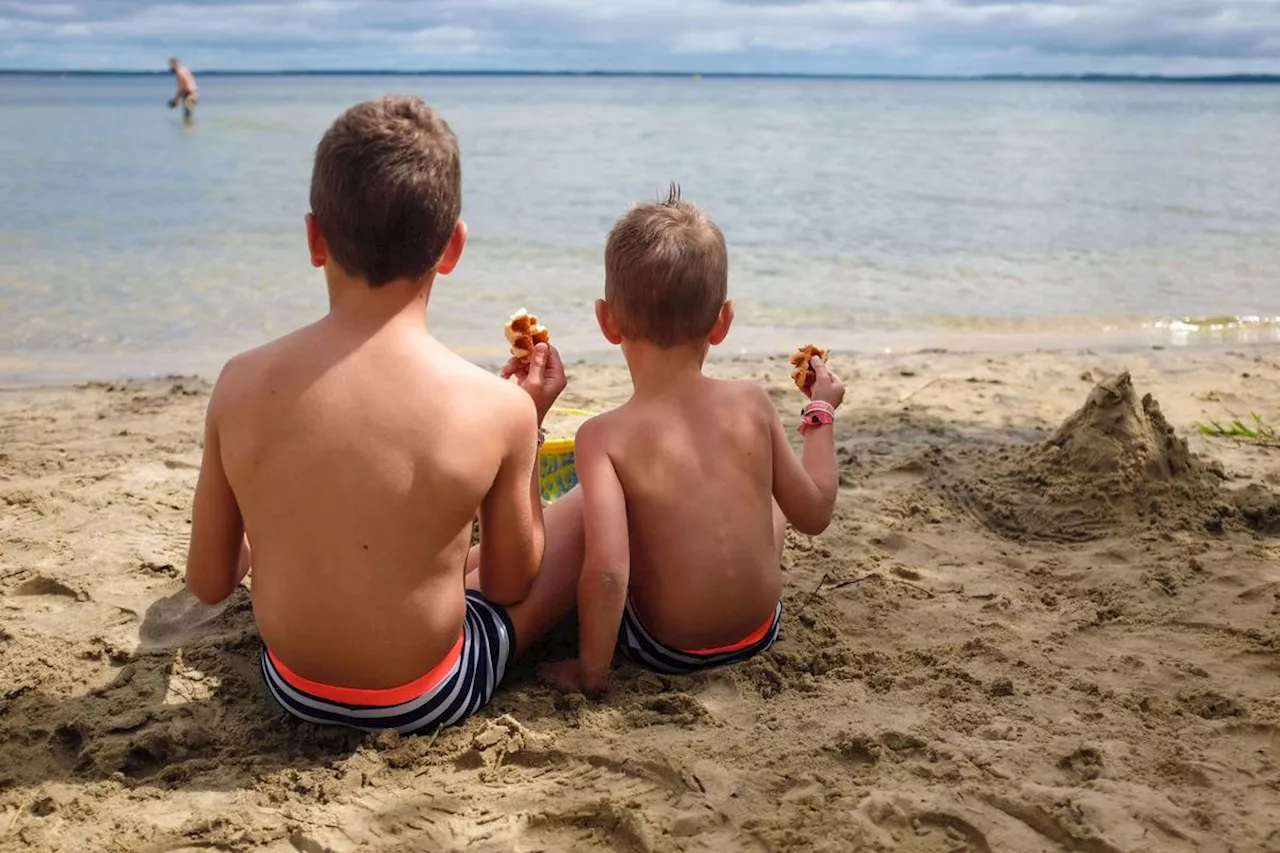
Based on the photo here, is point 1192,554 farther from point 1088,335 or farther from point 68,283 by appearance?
point 68,283

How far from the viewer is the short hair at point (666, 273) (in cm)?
241

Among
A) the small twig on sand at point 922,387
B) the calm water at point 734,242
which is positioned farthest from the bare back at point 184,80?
the small twig on sand at point 922,387

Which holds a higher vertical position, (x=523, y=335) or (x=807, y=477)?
(x=523, y=335)

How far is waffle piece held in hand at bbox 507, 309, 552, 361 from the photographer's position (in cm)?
256

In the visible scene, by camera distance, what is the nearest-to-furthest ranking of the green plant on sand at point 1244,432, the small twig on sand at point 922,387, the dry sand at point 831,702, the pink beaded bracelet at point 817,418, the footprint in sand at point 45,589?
1. the dry sand at point 831,702
2. the pink beaded bracelet at point 817,418
3. the footprint in sand at point 45,589
4. the green plant on sand at point 1244,432
5. the small twig on sand at point 922,387

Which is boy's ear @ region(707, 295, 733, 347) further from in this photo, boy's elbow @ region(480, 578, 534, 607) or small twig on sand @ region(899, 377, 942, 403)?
small twig on sand @ region(899, 377, 942, 403)

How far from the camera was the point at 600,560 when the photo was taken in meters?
2.40

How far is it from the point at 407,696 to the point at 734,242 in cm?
841

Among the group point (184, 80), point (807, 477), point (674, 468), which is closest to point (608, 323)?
point (674, 468)

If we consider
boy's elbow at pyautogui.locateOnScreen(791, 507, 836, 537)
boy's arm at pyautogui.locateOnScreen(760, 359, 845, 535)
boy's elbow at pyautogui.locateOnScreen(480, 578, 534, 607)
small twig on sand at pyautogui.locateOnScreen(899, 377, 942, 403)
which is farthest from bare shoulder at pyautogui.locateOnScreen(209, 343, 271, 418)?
small twig on sand at pyautogui.locateOnScreen(899, 377, 942, 403)

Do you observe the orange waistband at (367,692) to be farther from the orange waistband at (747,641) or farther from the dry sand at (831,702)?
the orange waistband at (747,641)

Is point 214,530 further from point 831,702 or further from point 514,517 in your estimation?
point 831,702

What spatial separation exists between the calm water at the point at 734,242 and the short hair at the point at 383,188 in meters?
4.32

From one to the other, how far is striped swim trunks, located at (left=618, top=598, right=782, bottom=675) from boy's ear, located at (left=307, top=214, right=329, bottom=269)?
3.55 ft
